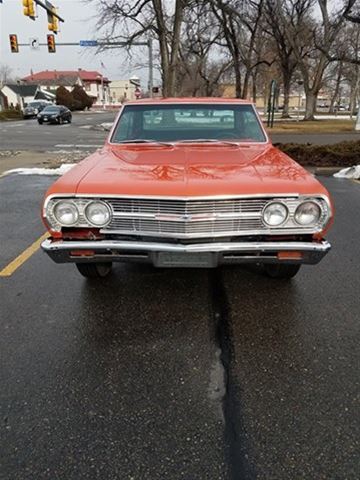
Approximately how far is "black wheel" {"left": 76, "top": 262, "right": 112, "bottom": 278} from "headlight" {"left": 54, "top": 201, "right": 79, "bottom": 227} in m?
0.77

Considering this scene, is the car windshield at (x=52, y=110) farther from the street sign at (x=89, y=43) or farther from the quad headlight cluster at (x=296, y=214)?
the quad headlight cluster at (x=296, y=214)

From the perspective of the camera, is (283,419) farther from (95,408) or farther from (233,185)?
(233,185)

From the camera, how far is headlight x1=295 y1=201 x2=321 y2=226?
2.88 metres

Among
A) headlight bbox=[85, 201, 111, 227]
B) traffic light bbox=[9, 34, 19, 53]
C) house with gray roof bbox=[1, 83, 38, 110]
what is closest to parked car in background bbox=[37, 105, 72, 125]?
traffic light bbox=[9, 34, 19, 53]

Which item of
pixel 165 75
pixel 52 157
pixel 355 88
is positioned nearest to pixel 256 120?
pixel 52 157

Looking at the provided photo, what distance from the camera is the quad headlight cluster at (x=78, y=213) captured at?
2.89 metres

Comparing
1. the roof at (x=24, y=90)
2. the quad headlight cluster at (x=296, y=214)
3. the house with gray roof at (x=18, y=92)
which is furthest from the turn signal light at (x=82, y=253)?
the roof at (x=24, y=90)

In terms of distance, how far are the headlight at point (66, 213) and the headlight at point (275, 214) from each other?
1350 mm

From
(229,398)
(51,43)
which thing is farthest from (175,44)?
(229,398)

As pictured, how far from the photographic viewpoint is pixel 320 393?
96.0 inches

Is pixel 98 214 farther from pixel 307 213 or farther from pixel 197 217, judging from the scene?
pixel 307 213

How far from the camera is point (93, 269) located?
3.75 m

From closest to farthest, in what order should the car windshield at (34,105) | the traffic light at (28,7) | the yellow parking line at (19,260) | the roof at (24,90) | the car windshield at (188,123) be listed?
the yellow parking line at (19,260) → the car windshield at (188,123) → the traffic light at (28,7) → the car windshield at (34,105) → the roof at (24,90)

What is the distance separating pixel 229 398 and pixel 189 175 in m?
1.52
